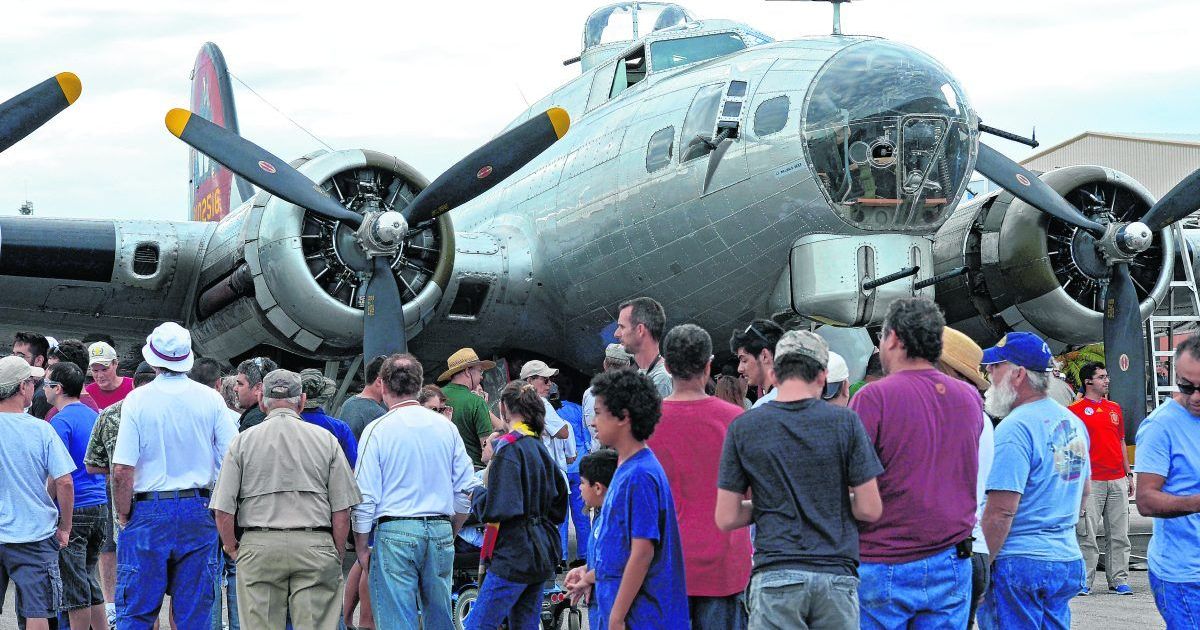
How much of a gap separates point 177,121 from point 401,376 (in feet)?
21.7

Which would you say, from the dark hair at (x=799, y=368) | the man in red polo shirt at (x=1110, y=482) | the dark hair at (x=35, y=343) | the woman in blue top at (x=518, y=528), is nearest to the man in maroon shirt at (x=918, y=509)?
the dark hair at (x=799, y=368)

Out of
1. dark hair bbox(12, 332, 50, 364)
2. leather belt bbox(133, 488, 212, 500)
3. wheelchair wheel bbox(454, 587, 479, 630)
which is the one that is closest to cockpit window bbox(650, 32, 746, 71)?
dark hair bbox(12, 332, 50, 364)

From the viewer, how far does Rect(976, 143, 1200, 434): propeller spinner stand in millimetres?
12086

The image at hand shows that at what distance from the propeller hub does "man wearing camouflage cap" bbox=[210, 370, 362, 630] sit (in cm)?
564

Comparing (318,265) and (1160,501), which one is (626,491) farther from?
(318,265)

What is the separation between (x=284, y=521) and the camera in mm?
5711

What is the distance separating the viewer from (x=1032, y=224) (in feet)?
41.8


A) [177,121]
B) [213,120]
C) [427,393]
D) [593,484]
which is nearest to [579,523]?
[427,393]

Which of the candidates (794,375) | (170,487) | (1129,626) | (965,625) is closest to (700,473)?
(794,375)

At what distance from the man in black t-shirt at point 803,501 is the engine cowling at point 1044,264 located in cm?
924

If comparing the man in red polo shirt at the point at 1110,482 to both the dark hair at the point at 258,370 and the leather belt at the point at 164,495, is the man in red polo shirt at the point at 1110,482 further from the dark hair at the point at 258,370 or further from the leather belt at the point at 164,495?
the leather belt at the point at 164,495

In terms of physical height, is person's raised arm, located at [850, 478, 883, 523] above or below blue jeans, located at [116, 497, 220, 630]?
above

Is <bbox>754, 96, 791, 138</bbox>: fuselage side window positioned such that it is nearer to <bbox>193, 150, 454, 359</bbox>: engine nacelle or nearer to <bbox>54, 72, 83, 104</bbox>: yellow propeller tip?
<bbox>193, 150, 454, 359</bbox>: engine nacelle

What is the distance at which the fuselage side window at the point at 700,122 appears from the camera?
10781 millimetres
